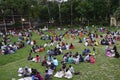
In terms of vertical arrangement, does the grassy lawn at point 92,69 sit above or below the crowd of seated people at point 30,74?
below

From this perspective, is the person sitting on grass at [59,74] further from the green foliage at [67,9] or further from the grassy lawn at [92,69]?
the green foliage at [67,9]

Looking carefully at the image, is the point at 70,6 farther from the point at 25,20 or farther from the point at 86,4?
the point at 25,20

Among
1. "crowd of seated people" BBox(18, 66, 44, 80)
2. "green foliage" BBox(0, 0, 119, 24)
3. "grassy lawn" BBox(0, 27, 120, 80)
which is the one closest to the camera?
"crowd of seated people" BBox(18, 66, 44, 80)

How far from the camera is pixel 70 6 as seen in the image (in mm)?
70688

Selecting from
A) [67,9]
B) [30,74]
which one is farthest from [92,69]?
[67,9]

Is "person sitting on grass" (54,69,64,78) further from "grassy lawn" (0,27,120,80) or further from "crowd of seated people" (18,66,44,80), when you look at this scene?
"crowd of seated people" (18,66,44,80)

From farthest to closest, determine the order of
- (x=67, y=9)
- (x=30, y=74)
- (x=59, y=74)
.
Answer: (x=67, y=9) < (x=59, y=74) < (x=30, y=74)

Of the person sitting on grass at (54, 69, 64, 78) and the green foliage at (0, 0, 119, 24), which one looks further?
the green foliage at (0, 0, 119, 24)

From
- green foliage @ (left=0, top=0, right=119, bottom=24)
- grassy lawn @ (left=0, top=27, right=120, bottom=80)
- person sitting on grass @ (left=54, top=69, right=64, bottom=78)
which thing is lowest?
grassy lawn @ (left=0, top=27, right=120, bottom=80)

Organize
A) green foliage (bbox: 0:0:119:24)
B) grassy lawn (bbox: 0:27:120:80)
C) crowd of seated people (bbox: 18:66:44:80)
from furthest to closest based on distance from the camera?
green foliage (bbox: 0:0:119:24) → grassy lawn (bbox: 0:27:120:80) → crowd of seated people (bbox: 18:66:44:80)

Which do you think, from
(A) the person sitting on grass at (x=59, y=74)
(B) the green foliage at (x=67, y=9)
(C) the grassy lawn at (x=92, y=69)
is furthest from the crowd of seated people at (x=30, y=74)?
(B) the green foliage at (x=67, y=9)

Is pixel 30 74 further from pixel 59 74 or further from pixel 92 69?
pixel 92 69

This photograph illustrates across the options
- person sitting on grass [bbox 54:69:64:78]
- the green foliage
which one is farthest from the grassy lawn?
the green foliage

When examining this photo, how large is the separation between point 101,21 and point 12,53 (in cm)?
4237
